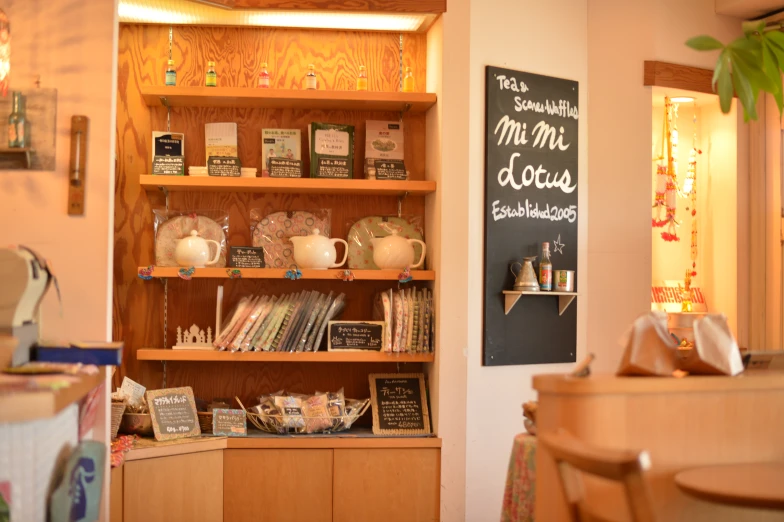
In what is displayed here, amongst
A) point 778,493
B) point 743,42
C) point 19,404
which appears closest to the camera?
point 778,493

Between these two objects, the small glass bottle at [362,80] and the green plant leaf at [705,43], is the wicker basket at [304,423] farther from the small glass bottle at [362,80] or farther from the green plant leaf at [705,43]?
the green plant leaf at [705,43]

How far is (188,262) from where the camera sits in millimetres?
3762

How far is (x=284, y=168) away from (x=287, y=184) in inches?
6.1

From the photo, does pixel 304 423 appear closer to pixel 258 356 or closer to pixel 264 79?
pixel 258 356

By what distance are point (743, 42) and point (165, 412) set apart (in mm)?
2814

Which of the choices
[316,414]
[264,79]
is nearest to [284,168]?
[264,79]

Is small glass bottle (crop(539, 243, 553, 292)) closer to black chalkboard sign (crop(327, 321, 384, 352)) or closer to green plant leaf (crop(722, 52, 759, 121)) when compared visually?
black chalkboard sign (crop(327, 321, 384, 352))

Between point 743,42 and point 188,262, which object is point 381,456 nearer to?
point 188,262

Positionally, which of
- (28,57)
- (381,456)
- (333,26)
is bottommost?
(381,456)

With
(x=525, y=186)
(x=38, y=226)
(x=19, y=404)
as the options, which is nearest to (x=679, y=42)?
(x=525, y=186)

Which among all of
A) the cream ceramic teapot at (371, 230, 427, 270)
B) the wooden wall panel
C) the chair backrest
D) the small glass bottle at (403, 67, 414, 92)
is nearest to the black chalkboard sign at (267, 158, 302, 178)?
the wooden wall panel

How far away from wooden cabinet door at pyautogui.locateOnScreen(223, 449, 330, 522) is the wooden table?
6.58 ft

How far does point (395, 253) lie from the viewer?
12.7 ft

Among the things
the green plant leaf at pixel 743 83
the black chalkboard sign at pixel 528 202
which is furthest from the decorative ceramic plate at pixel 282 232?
the green plant leaf at pixel 743 83
